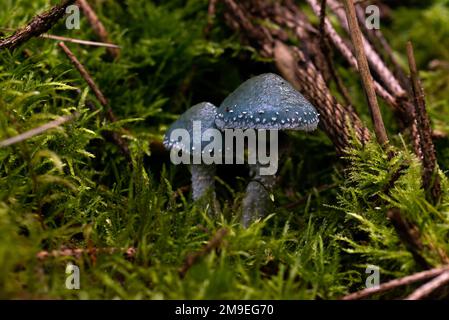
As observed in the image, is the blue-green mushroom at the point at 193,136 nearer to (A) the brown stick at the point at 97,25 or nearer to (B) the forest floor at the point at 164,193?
(B) the forest floor at the point at 164,193

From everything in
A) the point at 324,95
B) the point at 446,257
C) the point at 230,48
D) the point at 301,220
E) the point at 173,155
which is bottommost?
the point at 446,257

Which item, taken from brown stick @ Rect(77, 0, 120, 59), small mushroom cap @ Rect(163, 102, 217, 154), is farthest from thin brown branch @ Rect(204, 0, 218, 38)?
small mushroom cap @ Rect(163, 102, 217, 154)

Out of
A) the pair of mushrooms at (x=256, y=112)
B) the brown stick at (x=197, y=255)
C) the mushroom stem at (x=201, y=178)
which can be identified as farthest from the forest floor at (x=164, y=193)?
the pair of mushrooms at (x=256, y=112)

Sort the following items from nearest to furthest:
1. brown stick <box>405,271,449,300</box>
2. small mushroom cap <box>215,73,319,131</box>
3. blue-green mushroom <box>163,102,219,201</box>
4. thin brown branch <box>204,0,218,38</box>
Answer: brown stick <box>405,271,449,300</box>, small mushroom cap <box>215,73,319,131</box>, blue-green mushroom <box>163,102,219,201</box>, thin brown branch <box>204,0,218,38</box>

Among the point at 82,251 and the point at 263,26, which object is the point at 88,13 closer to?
the point at 263,26

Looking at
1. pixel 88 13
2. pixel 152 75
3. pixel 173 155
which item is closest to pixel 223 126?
pixel 173 155

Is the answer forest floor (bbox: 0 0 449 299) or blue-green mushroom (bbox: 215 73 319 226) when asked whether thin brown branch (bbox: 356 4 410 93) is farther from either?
blue-green mushroom (bbox: 215 73 319 226)
